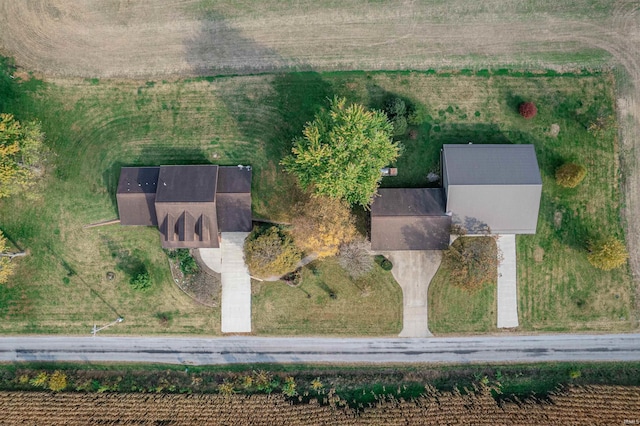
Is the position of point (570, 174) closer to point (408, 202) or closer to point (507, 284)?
point (507, 284)

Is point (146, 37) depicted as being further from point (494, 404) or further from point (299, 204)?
point (494, 404)

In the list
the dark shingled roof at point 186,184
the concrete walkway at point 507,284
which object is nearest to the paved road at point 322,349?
the concrete walkway at point 507,284

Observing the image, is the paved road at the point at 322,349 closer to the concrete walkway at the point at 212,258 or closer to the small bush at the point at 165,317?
the small bush at the point at 165,317

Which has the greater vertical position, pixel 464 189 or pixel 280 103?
pixel 280 103

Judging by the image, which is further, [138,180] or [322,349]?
[322,349]

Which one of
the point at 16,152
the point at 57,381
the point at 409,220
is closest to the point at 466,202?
the point at 409,220

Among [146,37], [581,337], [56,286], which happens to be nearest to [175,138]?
[146,37]

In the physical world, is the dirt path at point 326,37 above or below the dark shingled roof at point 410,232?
above
